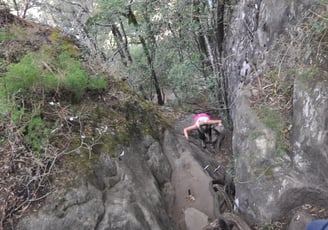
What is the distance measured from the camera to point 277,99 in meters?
5.46

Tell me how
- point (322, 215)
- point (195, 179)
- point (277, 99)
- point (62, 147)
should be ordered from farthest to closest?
point (195, 179)
point (277, 99)
point (62, 147)
point (322, 215)

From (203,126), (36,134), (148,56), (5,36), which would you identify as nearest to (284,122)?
(203,126)

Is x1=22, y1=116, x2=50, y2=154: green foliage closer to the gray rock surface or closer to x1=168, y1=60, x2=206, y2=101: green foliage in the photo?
the gray rock surface

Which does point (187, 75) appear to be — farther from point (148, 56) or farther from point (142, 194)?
point (142, 194)

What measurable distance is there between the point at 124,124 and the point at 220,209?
7.87ft

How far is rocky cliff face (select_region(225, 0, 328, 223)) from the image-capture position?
445 centimetres

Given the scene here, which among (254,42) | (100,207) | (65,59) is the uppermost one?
(65,59)

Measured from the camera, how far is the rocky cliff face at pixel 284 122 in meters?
4.45

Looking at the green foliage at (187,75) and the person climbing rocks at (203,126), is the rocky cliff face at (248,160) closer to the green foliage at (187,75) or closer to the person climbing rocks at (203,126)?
the person climbing rocks at (203,126)

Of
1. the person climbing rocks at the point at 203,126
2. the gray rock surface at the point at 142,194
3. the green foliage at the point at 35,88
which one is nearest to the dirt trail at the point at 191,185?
the gray rock surface at the point at 142,194

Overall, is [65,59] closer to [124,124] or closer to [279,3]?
[124,124]

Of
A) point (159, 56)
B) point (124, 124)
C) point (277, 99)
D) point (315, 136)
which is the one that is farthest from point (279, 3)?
point (159, 56)

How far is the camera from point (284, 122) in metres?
5.10

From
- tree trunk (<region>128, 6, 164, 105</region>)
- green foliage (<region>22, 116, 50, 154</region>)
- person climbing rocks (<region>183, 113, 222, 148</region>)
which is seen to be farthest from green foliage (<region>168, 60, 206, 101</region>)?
green foliage (<region>22, 116, 50, 154</region>)
